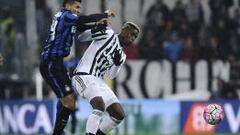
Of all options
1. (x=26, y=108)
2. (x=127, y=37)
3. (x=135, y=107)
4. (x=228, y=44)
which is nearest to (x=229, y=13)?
(x=228, y=44)

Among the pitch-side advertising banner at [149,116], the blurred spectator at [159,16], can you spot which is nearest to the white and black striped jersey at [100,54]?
the pitch-side advertising banner at [149,116]

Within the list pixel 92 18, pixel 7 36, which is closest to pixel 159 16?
pixel 7 36

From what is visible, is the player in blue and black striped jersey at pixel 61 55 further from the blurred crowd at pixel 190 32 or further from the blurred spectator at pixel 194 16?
the blurred spectator at pixel 194 16

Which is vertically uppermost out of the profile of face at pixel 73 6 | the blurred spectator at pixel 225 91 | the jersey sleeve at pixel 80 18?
the profile of face at pixel 73 6

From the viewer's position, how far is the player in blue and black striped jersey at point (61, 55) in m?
12.2

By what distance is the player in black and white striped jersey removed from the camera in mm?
12039

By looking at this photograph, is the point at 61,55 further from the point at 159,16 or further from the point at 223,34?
the point at 223,34

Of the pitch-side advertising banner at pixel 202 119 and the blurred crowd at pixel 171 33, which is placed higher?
the blurred crowd at pixel 171 33

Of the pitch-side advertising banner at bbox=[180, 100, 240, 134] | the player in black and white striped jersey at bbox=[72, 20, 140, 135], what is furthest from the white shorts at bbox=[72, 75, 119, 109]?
the pitch-side advertising banner at bbox=[180, 100, 240, 134]

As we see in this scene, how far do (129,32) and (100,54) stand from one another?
0.55 m

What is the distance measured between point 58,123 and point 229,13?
12.9 m

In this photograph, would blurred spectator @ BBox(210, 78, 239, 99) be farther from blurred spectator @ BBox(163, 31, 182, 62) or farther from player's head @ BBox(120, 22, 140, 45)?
player's head @ BBox(120, 22, 140, 45)

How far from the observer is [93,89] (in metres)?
12.1

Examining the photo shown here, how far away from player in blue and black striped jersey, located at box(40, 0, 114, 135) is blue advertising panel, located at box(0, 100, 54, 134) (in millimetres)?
9064
